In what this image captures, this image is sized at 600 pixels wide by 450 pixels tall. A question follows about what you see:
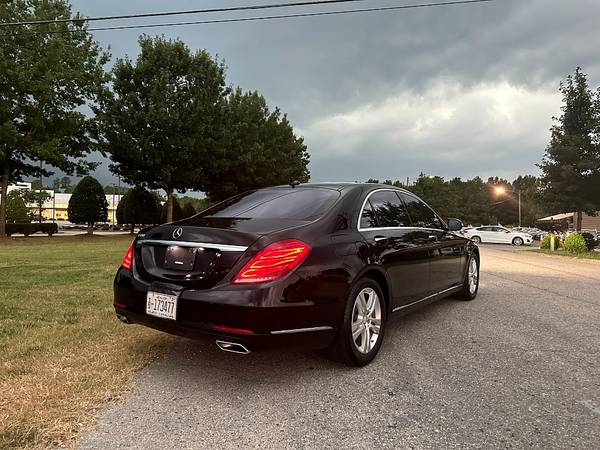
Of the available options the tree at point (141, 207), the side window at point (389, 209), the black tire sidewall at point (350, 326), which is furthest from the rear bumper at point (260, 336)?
the tree at point (141, 207)

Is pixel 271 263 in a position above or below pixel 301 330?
above

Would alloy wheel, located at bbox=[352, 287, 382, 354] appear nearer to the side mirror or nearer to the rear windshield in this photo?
the rear windshield

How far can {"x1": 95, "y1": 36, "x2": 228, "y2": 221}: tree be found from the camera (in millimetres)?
25875

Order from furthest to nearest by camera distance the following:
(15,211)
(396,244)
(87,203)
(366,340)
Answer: (15,211) < (87,203) < (396,244) < (366,340)

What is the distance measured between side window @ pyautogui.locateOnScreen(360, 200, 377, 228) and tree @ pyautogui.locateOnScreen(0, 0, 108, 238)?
22.4 meters

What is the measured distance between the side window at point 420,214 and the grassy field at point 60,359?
2833 millimetres

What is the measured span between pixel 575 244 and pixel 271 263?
19740 mm

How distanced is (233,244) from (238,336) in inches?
24.2

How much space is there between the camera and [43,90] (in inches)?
917

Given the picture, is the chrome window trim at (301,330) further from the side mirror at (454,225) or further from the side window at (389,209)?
the side mirror at (454,225)

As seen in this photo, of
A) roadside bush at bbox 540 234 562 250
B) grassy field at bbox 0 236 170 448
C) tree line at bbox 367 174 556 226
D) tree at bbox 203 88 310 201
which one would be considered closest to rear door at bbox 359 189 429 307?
grassy field at bbox 0 236 170 448

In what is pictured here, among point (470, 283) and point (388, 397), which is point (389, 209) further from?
point (470, 283)

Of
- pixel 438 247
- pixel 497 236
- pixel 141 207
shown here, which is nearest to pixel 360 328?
pixel 438 247

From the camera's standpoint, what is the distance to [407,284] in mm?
4379
